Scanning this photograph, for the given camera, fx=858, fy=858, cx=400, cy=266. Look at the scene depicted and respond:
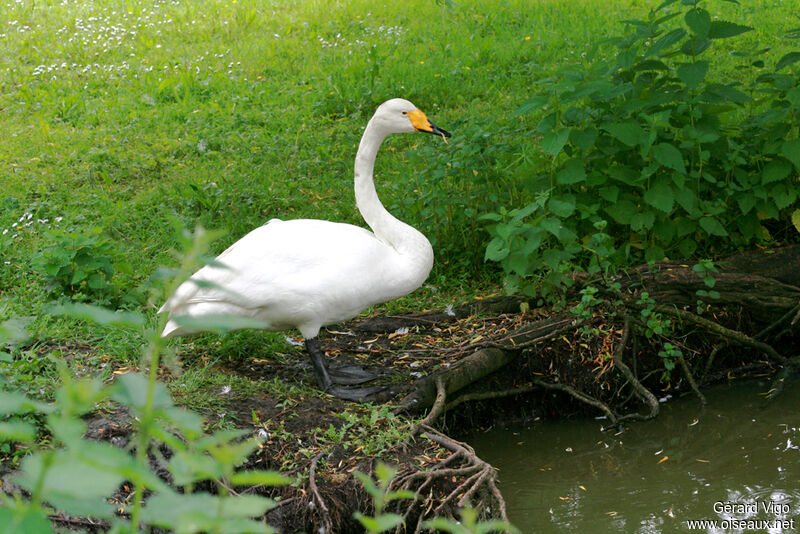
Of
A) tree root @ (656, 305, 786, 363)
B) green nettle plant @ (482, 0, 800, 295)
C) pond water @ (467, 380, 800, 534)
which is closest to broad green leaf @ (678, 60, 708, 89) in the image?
green nettle plant @ (482, 0, 800, 295)

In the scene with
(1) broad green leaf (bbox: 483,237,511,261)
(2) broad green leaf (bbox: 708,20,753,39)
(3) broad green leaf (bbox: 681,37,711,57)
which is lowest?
(1) broad green leaf (bbox: 483,237,511,261)

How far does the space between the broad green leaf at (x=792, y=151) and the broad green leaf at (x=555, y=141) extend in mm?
1359

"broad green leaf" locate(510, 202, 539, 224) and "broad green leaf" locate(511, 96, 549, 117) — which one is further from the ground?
"broad green leaf" locate(511, 96, 549, 117)

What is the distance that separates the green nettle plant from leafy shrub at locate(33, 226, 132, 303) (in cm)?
232

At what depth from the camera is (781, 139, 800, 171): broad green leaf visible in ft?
16.7

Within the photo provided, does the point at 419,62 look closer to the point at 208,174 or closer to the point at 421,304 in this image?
the point at 208,174

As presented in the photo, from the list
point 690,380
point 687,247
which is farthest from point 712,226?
point 690,380

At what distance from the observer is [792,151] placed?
5.12 m

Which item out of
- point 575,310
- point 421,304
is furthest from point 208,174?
A: point 575,310

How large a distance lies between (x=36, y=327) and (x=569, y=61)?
588cm

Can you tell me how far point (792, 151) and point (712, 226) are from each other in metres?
0.65

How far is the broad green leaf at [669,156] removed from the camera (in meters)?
4.92

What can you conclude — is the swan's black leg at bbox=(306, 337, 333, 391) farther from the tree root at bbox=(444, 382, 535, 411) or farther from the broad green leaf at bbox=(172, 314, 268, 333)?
the broad green leaf at bbox=(172, 314, 268, 333)

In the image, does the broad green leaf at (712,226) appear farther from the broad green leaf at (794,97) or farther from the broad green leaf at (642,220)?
the broad green leaf at (794,97)
